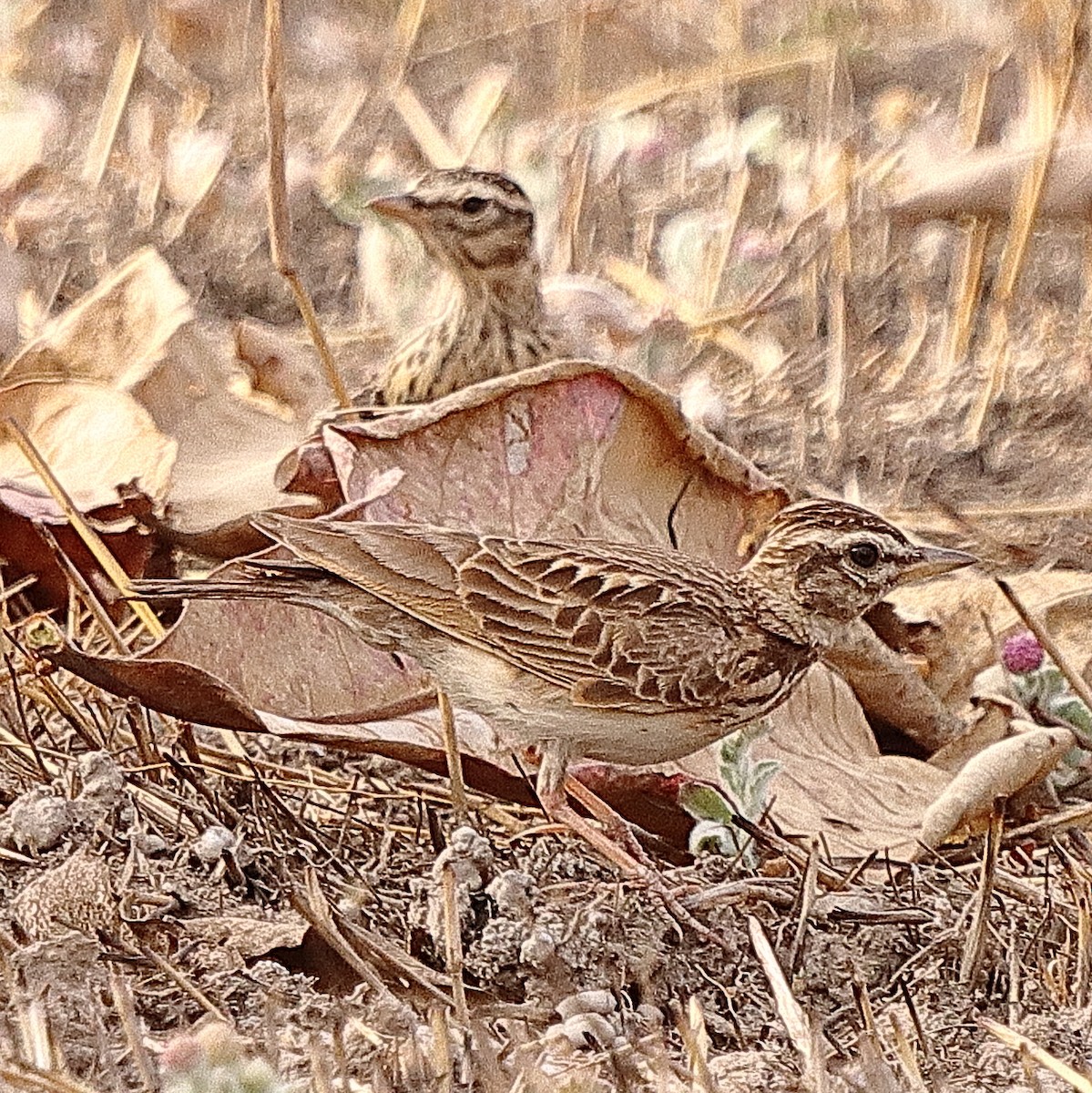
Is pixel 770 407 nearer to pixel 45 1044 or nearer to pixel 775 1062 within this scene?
pixel 775 1062

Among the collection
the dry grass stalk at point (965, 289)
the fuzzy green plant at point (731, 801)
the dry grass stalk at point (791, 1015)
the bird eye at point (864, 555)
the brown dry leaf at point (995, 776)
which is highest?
the bird eye at point (864, 555)

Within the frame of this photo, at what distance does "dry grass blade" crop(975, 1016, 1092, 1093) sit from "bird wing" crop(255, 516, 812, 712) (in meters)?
0.81

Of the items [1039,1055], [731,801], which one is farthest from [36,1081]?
[731,801]

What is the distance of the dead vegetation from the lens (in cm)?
282

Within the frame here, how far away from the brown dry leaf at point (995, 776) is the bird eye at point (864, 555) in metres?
0.40

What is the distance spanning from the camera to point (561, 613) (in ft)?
11.1

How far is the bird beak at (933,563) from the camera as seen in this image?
3.53 metres

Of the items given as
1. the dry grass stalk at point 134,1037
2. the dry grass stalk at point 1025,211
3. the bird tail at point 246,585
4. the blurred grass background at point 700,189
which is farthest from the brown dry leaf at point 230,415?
the dry grass stalk at point 1025,211

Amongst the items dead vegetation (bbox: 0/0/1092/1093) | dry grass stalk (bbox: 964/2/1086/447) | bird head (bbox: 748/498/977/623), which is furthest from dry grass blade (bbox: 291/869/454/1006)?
dry grass stalk (bbox: 964/2/1086/447)

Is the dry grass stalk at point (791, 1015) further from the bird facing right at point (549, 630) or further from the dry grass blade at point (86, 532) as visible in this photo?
the dry grass blade at point (86, 532)

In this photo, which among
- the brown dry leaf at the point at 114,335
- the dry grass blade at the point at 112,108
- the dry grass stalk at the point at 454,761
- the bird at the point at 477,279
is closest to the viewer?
the dry grass stalk at the point at 454,761

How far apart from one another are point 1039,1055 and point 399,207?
10.8 feet

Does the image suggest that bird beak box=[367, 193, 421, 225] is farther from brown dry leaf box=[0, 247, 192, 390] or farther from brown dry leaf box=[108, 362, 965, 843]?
brown dry leaf box=[108, 362, 965, 843]

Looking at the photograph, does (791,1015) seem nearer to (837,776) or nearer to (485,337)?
(837,776)
